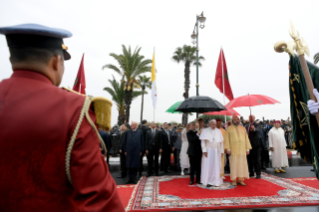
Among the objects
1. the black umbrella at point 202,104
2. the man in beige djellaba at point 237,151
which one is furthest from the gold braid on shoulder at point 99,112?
the man in beige djellaba at point 237,151

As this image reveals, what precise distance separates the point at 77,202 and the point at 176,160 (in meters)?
9.40

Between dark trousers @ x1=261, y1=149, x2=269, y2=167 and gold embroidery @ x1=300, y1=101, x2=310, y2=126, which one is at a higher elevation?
gold embroidery @ x1=300, y1=101, x2=310, y2=126

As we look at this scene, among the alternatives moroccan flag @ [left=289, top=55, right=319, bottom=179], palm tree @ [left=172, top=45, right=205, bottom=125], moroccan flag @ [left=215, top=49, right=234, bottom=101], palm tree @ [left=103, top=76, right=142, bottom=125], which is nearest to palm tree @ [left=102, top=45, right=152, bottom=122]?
palm tree @ [left=103, top=76, right=142, bottom=125]

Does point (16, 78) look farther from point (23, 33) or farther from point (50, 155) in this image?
point (50, 155)

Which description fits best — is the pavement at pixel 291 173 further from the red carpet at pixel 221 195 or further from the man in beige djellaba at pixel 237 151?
the man in beige djellaba at pixel 237 151

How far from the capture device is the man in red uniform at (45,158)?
0.91 meters

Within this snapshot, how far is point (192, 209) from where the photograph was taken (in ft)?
14.3

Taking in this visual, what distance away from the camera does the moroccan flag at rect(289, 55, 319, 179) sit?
9.01ft

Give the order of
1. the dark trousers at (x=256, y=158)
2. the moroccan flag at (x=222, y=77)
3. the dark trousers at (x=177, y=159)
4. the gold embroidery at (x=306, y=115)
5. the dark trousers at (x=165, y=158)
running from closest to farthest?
Answer: the gold embroidery at (x=306, y=115)
the dark trousers at (x=256, y=158)
the moroccan flag at (x=222, y=77)
the dark trousers at (x=165, y=158)
the dark trousers at (x=177, y=159)

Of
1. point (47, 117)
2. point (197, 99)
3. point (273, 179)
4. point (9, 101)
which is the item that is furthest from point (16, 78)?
point (273, 179)

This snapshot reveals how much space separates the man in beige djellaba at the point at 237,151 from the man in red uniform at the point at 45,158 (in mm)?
6456

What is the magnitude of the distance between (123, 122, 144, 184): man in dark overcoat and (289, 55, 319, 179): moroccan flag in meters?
5.29

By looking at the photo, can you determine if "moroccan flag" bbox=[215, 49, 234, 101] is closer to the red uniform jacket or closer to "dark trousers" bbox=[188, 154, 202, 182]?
"dark trousers" bbox=[188, 154, 202, 182]

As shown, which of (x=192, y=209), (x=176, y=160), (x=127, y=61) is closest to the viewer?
(x=192, y=209)
